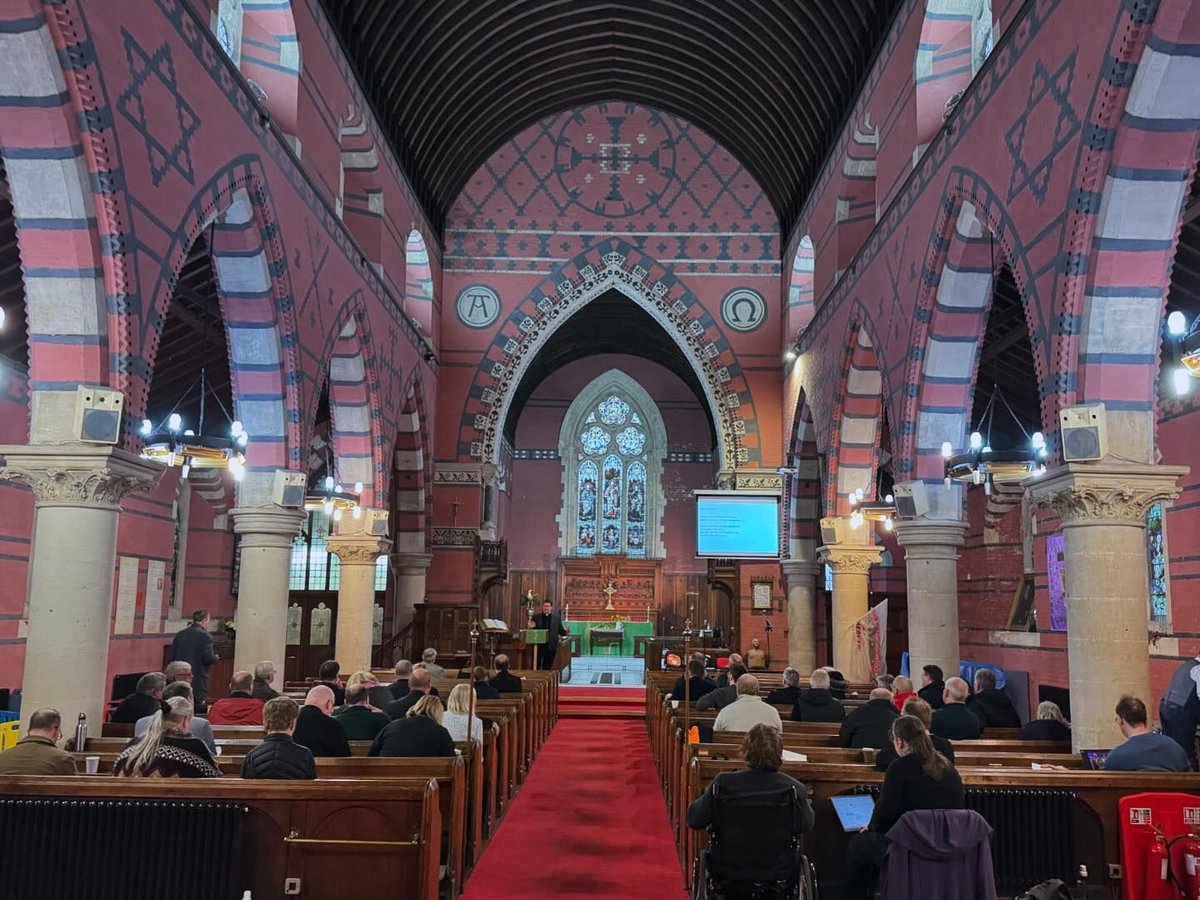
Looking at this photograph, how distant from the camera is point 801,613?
58.4ft

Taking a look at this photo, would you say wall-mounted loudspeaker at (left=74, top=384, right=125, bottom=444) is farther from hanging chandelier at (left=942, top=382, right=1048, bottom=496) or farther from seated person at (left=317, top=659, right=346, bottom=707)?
hanging chandelier at (left=942, top=382, right=1048, bottom=496)

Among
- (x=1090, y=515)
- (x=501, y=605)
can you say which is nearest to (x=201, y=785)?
(x=1090, y=515)

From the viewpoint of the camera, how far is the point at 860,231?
14906 millimetres

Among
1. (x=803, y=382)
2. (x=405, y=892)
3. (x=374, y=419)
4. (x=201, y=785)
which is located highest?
(x=803, y=382)

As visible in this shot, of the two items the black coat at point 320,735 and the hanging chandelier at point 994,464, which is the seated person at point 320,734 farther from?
the hanging chandelier at point 994,464

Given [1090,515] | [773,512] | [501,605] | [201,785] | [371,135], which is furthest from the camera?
[501,605]

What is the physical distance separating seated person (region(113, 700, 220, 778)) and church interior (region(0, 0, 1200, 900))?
0.16 feet

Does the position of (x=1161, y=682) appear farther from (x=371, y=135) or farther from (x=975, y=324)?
(x=371, y=135)

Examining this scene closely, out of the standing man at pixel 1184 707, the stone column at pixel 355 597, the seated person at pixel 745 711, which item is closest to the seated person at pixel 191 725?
the seated person at pixel 745 711

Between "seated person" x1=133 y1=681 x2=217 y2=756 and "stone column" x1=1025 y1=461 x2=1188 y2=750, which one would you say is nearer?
"seated person" x1=133 y1=681 x2=217 y2=756

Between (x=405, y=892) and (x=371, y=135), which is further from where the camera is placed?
(x=371, y=135)

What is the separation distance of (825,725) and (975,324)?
14.4 ft

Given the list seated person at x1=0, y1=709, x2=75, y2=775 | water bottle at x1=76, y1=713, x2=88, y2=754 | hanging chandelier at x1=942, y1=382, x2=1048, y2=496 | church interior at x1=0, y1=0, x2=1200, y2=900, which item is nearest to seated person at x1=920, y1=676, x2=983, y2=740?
church interior at x1=0, y1=0, x2=1200, y2=900

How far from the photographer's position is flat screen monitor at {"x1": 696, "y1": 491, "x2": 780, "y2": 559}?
1708 centimetres
